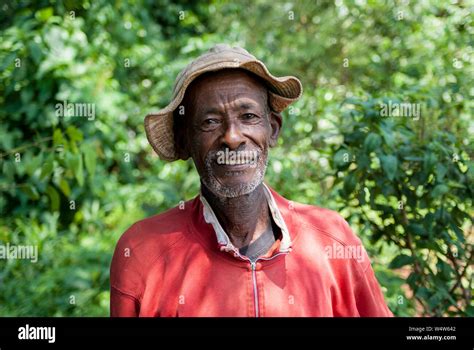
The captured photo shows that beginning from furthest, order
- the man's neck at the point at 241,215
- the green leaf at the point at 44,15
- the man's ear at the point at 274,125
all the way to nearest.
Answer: the green leaf at the point at 44,15 < the man's ear at the point at 274,125 < the man's neck at the point at 241,215

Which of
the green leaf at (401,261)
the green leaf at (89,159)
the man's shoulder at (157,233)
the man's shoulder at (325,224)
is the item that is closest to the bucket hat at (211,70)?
the man's shoulder at (157,233)

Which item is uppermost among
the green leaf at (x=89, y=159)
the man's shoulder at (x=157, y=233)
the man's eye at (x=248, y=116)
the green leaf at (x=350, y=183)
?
the green leaf at (x=89, y=159)

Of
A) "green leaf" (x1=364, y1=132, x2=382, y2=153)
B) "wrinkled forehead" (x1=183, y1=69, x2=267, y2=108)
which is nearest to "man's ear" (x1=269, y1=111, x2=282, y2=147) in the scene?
"wrinkled forehead" (x1=183, y1=69, x2=267, y2=108)

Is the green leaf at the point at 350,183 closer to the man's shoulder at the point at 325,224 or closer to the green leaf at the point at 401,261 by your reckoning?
the green leaf at the point at 401,261

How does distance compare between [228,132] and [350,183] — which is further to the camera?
[350,183]

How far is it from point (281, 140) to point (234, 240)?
2128 mm

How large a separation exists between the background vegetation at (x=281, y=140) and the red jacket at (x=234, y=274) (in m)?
0.80

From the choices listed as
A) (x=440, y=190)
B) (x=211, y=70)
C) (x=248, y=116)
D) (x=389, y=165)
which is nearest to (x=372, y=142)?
(x=389, y=165)

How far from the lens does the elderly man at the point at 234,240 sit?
2043 millimetres

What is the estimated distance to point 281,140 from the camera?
4.23 meters

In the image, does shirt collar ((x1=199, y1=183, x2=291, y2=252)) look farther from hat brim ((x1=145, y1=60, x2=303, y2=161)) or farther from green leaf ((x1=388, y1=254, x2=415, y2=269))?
green leaf ((x1=388, y1=254, x2=415, y2=269))

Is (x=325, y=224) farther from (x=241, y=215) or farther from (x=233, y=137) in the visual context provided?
Answer: (x=233, y=137)
